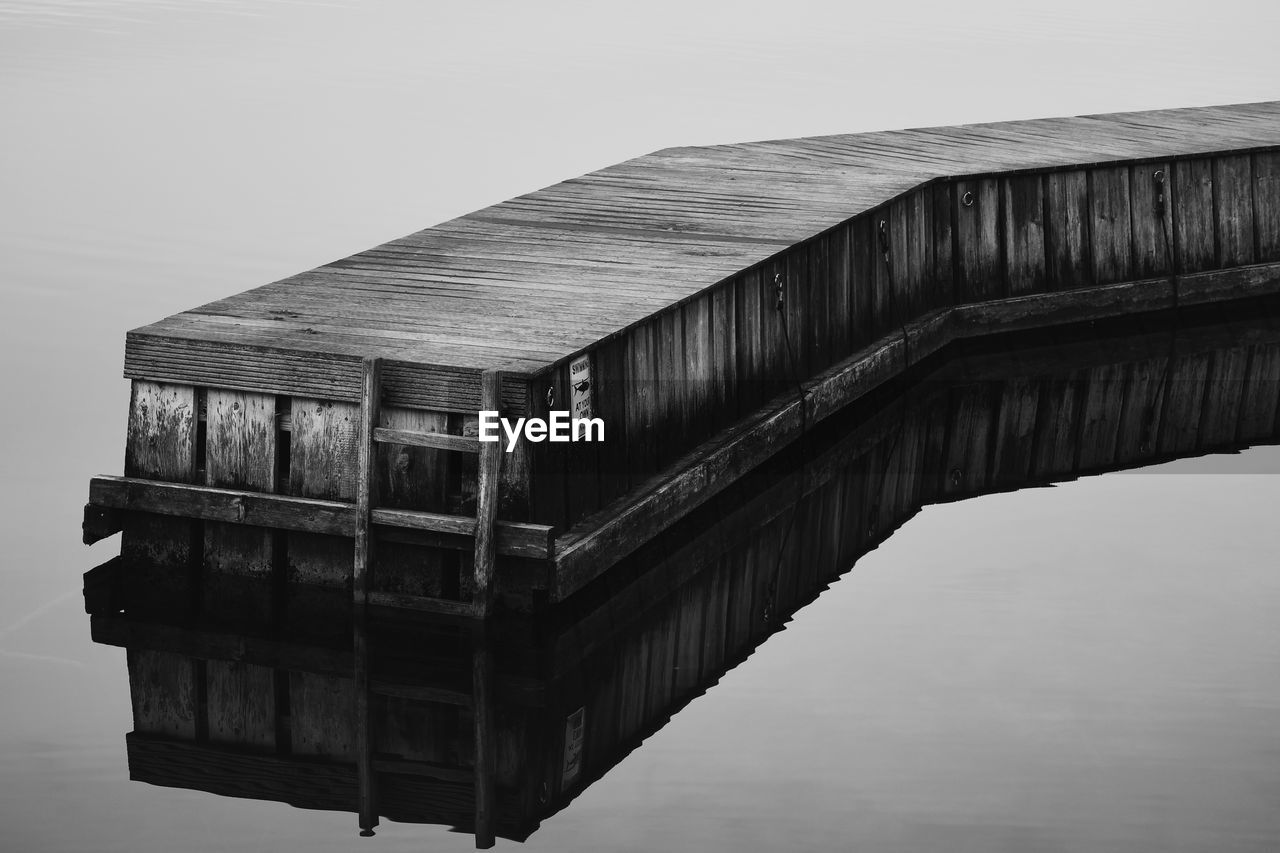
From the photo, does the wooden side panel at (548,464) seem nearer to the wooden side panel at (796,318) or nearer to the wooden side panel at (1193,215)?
the wooden side panel at (796,318)

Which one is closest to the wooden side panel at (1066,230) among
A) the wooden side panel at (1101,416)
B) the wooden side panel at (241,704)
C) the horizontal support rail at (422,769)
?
the wooden side panel at (1101,416)

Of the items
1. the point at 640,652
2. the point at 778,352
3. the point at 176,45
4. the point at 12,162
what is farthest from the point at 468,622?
the point at 176,45

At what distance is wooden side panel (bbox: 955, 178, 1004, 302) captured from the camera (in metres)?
17.1

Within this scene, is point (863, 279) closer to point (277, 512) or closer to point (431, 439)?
point (431, 439)

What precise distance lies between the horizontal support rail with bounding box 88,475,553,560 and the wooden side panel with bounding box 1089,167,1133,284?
26.7 feet

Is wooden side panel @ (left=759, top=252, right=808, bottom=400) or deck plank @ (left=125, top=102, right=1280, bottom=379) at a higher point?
deck plank @ (left=125, top=102, right=1280, bottom=379)

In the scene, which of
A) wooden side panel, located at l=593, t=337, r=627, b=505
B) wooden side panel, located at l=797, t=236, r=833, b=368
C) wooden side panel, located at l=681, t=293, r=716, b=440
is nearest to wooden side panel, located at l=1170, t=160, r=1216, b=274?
wooden side panel, located at l=797, t=236, r=833, b=368

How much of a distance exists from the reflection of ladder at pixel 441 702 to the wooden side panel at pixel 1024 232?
7590 millimetres

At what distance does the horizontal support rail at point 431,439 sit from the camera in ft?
35.6

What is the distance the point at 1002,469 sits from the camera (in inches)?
597

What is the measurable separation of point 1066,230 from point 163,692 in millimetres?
9162

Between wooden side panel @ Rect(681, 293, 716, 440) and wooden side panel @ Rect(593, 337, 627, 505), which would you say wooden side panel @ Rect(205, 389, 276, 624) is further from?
wooden side panel @ Rect(681, 293, 716, 440)

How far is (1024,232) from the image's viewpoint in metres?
17.5

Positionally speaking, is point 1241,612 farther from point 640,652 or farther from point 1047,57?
point 1047,57
